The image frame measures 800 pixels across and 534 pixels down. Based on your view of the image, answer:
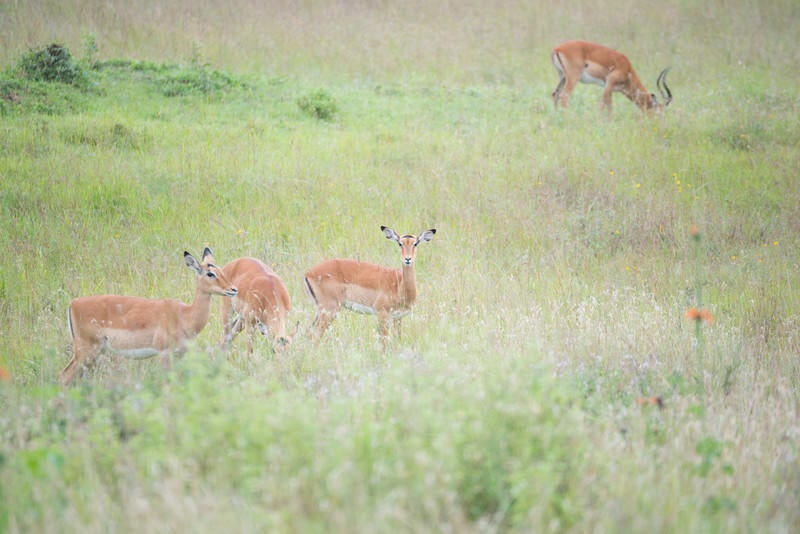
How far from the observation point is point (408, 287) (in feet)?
23.3

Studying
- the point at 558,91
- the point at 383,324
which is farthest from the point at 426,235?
the point at 558,91

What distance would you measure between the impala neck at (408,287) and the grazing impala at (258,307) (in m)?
1.03

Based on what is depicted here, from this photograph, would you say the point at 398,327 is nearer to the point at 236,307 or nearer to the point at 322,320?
the point at 322,320

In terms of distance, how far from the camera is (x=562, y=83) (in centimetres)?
1540

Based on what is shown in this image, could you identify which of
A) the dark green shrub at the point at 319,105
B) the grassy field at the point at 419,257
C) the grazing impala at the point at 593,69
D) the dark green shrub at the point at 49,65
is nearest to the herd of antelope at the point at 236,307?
the grassy field at the point at 419,257

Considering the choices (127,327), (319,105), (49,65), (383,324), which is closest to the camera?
(127,327)

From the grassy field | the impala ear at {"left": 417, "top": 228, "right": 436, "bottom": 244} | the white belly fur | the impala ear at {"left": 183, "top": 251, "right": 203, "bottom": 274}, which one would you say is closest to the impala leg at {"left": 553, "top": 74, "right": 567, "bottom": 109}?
the grassy field

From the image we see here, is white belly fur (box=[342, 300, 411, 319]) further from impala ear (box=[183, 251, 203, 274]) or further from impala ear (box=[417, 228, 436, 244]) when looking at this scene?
impala ear (box=[183, 251, 203, 274])

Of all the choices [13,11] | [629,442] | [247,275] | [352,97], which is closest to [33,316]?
[247,275]

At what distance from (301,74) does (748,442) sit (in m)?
13.3

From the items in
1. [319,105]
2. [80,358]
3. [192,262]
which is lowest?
[80,358]

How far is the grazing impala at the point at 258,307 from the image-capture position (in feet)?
20.7

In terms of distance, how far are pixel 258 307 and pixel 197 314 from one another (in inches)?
19.1

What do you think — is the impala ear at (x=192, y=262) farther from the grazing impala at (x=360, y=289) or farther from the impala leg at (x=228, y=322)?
the grazing impala at (x=360, y=289)
